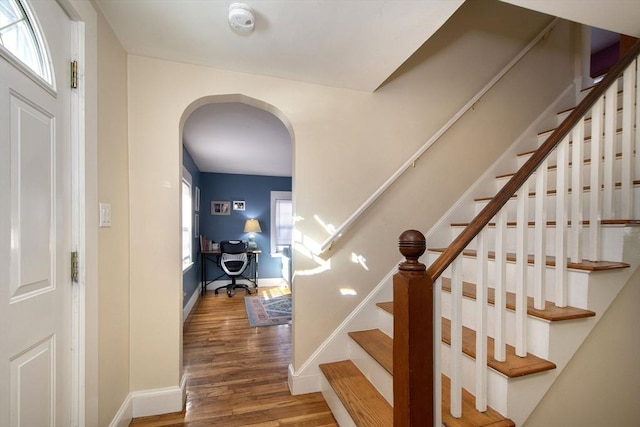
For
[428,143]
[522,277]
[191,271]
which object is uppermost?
[428,143]

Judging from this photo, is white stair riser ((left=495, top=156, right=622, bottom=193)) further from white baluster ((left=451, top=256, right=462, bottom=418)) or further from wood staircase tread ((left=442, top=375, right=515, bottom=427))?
wood staircase tread ((left=442, top=375, right=515, bottom=427))

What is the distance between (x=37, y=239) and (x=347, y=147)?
5.81ft

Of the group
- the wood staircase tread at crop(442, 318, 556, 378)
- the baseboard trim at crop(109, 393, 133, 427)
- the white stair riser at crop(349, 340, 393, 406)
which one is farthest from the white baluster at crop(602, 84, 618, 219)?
the baseboard trim at crop(109, 393, 133, 427)

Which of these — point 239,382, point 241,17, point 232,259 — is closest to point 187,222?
point 232,259

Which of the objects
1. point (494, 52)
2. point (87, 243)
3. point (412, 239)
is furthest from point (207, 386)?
point (494, 52)

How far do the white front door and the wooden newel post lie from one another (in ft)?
4.15

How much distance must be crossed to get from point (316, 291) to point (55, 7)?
1987 mm

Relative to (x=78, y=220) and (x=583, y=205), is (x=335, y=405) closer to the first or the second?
(x=78, y=220)

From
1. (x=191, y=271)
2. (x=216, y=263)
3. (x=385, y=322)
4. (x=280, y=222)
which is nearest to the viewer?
(x=385, y=322)

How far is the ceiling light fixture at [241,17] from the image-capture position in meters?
1.32

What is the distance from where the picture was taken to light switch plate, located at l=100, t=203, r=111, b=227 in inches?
54.1

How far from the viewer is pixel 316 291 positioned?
2.01m

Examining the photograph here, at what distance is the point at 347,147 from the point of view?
2090 mm

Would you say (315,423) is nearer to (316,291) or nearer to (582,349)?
(316,291)
